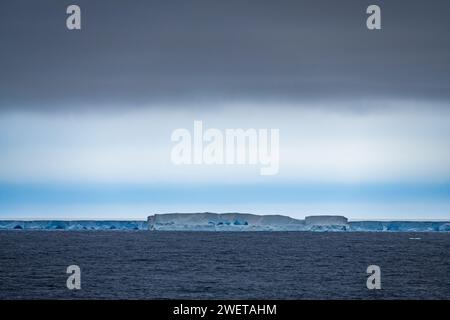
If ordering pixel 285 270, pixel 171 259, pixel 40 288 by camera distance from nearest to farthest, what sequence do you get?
pixel 40 288, pixel 285 270, pixel 171 259

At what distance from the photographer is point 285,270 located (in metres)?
79.7

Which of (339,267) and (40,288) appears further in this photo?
(339,267)

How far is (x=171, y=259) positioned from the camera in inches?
3794

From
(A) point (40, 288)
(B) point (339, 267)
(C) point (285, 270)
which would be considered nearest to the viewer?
(A) point (40, 288)

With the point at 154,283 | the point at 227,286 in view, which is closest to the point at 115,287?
the point at 154,283
